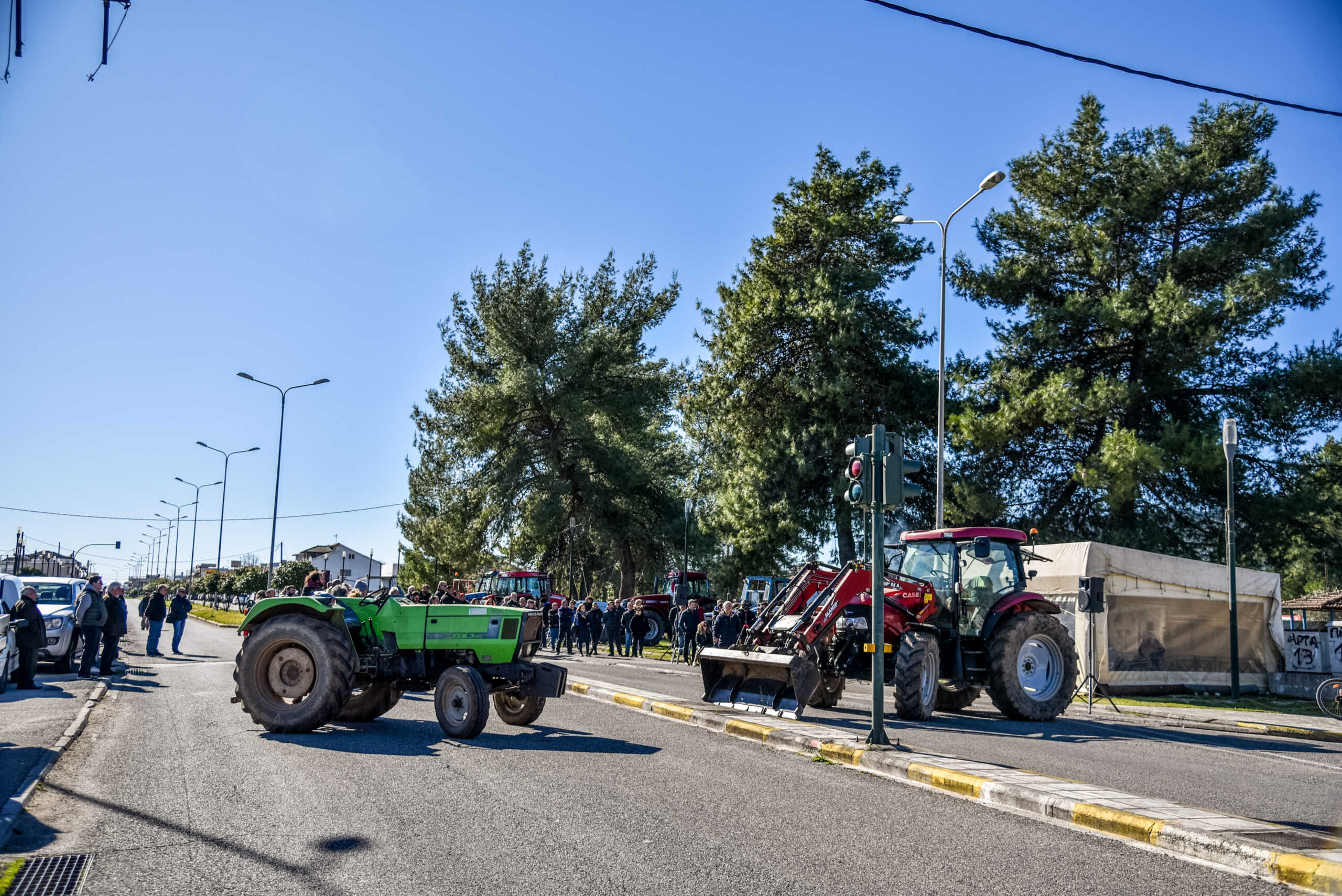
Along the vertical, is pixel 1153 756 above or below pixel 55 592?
below

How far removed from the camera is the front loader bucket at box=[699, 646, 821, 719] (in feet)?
39.7

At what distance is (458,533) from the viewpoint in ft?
141

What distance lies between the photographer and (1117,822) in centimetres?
671

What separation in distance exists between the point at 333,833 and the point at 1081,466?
24705 millimetres

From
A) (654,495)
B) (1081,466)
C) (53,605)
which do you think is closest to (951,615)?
(1081,466)

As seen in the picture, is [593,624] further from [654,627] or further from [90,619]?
[90,619]

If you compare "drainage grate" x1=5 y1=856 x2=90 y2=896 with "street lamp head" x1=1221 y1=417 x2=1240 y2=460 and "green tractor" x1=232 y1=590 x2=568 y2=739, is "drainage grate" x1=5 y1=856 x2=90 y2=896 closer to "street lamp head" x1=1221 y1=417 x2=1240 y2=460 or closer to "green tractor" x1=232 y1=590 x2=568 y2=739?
"green tractor" x1=232 y1=590 x2=568 y2=739

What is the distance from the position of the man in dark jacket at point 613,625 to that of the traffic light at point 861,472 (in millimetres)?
21179

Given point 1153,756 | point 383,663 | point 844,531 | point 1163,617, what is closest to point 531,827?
point 383,663

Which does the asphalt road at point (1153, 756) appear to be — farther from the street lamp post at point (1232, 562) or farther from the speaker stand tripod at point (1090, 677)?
the street lamp post at point (1232, 562)

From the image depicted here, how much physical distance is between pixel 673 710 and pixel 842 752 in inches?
154

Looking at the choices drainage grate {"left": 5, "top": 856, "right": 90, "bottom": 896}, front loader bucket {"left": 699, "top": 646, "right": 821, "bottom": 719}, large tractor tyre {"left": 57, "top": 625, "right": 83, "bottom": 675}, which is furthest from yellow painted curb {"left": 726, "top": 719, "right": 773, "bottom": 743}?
large tractor tyre {"left": 57, "top": 625, "right": 83, "bottom": 675}

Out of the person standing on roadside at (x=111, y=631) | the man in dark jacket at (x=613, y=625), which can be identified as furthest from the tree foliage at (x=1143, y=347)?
the person standing on roadside at (x=111, y=631)

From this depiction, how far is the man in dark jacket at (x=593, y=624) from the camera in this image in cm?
3056
